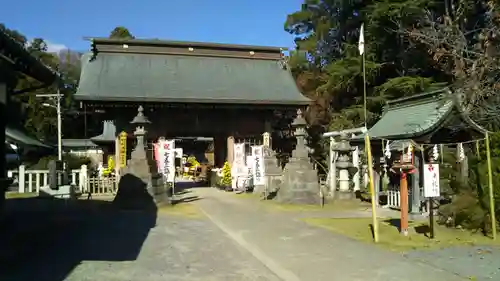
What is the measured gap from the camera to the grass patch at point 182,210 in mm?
14812

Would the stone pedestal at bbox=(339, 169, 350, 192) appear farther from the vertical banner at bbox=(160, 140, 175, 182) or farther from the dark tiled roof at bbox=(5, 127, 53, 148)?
the dark tiled roof at bbox=(5, 127, 53, 148)

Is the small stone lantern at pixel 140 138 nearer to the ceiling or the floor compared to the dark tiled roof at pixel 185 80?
nearer to the floor

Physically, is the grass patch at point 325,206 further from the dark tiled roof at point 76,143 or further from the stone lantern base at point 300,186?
the dark tiled roof at point 76,143

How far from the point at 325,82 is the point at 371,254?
2295 cm

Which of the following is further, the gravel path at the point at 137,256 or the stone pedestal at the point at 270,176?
the stone pedestal at the point at 270,176

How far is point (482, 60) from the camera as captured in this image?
12.0 metres

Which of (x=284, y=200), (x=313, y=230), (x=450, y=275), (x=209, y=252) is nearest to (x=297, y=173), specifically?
(x=284, y=200)

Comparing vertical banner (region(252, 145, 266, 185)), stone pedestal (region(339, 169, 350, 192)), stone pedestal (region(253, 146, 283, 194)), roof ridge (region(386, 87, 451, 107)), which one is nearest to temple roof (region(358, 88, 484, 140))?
roof ridge (region(386, 87, 451, 107))

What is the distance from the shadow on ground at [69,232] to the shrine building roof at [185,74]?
882 cm

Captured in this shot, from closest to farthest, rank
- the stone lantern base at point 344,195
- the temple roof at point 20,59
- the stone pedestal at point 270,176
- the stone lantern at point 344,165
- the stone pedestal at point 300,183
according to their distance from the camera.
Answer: the temple roof at point 20,59, the stone pedestal at point 300,183, the stone lantern base at point 344,195, the stone lantern at point 344,165, the stone pedestal at point 270,176

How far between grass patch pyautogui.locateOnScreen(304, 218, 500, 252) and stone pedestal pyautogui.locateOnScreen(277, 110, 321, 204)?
14.7 feet

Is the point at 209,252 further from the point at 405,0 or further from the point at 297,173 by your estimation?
the point at 405,0

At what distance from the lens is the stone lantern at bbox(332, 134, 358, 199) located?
1772cm

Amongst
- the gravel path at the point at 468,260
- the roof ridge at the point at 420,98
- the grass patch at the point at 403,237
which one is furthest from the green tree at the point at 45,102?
the gravel path at the point at 468,260
